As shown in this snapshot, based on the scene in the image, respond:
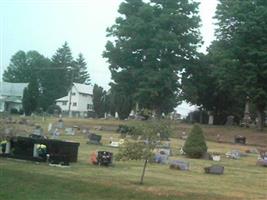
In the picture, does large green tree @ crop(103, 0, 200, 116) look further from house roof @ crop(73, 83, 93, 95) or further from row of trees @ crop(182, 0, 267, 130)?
house roof @ crop(73, 83, 93, 95)

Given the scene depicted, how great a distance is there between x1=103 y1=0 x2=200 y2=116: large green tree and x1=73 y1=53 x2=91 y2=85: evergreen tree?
308 feet

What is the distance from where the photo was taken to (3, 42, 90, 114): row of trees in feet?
436

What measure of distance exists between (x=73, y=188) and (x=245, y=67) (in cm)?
4802

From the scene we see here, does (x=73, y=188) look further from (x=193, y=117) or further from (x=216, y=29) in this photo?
(x=193, y=117)

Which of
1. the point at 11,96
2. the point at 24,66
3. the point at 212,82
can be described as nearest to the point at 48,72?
the point at 11,96

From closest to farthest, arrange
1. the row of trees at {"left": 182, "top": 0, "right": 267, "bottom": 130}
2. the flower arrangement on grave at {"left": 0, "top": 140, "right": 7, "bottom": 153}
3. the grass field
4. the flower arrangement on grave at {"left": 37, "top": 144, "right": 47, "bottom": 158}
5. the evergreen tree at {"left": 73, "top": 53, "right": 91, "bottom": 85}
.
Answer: the grass field, the flower arrangement on grave at {"left": 37, "top": 144, "right": 47, "bottom": 158}, the flower arrangement on grave at {"left": 0, "top": 140, "right": 7, "bottom": 153}, the row of trees at {"left": 182, "top": 0, "right": 267, "bottom": 130}, the evergreen tree at {"left": 73, "top": 53, "right": 91, "bottom": 85}

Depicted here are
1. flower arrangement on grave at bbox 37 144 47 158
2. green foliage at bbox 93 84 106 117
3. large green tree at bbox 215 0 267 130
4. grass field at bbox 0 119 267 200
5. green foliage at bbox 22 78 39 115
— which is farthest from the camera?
green foliage at bbox 93 84 106 117

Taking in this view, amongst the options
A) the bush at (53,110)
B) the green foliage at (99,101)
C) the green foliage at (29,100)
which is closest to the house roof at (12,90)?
the bush at (53,110)

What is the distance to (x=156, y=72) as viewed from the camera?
67.8 metres

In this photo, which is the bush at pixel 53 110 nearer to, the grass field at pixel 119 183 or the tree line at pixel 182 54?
the tree line at pixel 182 54

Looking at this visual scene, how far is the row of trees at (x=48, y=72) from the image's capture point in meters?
133

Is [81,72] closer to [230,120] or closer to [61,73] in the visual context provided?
[61,73]

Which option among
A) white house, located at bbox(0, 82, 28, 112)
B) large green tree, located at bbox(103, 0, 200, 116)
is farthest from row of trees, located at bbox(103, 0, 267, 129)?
white house, located at bbox(0, 82, 28, 112)

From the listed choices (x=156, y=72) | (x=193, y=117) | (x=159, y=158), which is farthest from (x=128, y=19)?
(x=159, y=158)
